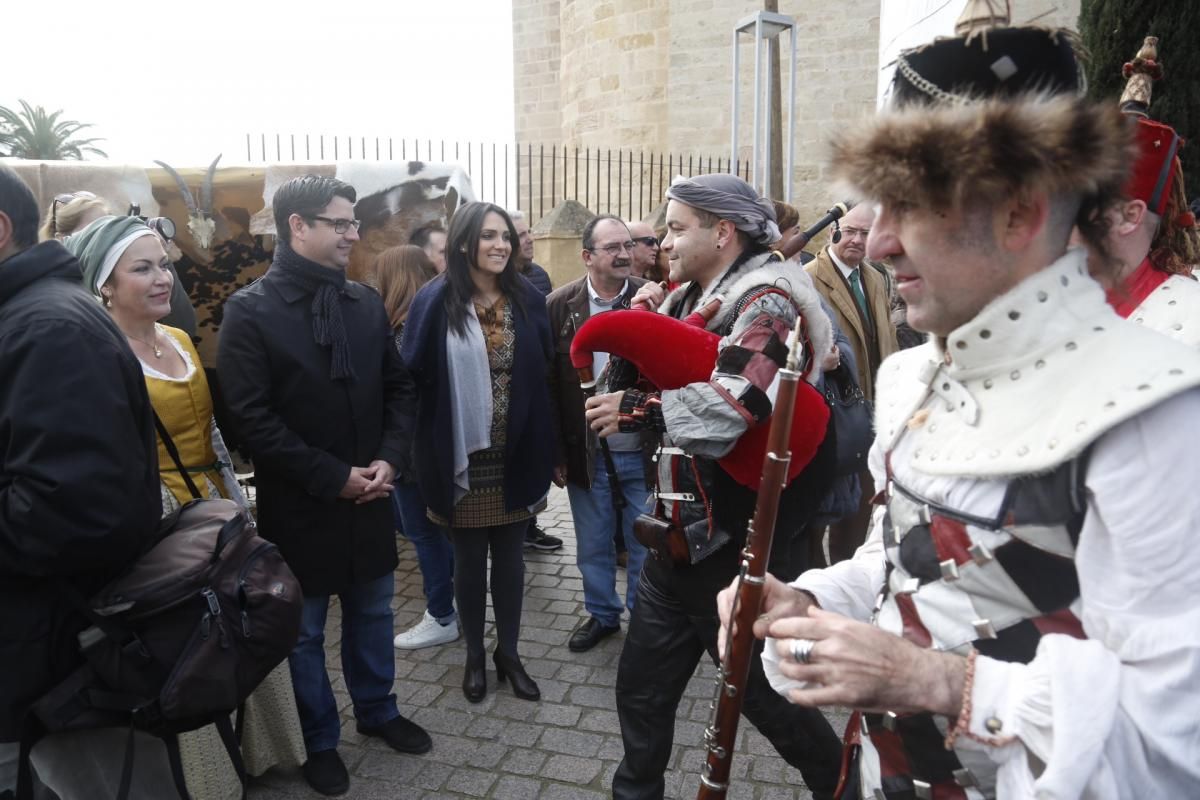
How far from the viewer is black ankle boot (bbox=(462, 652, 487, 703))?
3.89 metres

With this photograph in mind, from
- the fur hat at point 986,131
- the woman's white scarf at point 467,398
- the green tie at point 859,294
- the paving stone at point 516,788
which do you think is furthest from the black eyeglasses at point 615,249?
the fur hat at point 986,131

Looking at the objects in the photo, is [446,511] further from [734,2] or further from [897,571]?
[734,2]

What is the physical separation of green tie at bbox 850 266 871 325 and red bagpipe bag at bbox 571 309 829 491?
8.52ft

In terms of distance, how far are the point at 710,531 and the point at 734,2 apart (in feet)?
49.8

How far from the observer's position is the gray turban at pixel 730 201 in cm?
271

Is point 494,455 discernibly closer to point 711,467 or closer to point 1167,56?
point 711,467

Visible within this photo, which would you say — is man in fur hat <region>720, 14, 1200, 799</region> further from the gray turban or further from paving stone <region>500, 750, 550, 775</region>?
paving stone <region>500, 750, 550, 775</region>

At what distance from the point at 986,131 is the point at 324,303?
268 centimetres

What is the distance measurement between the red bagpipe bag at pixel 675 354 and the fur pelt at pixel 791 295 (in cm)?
12

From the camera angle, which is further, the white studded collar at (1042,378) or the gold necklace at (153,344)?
the gold necklace at (153,344)

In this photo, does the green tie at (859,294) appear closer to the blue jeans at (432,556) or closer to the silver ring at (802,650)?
the blue jeans at (432,556)

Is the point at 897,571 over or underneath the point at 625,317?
underneath

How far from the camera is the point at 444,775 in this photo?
10.9ft

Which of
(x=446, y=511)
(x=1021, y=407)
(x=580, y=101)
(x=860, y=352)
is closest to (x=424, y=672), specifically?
(x=446, y=511)
